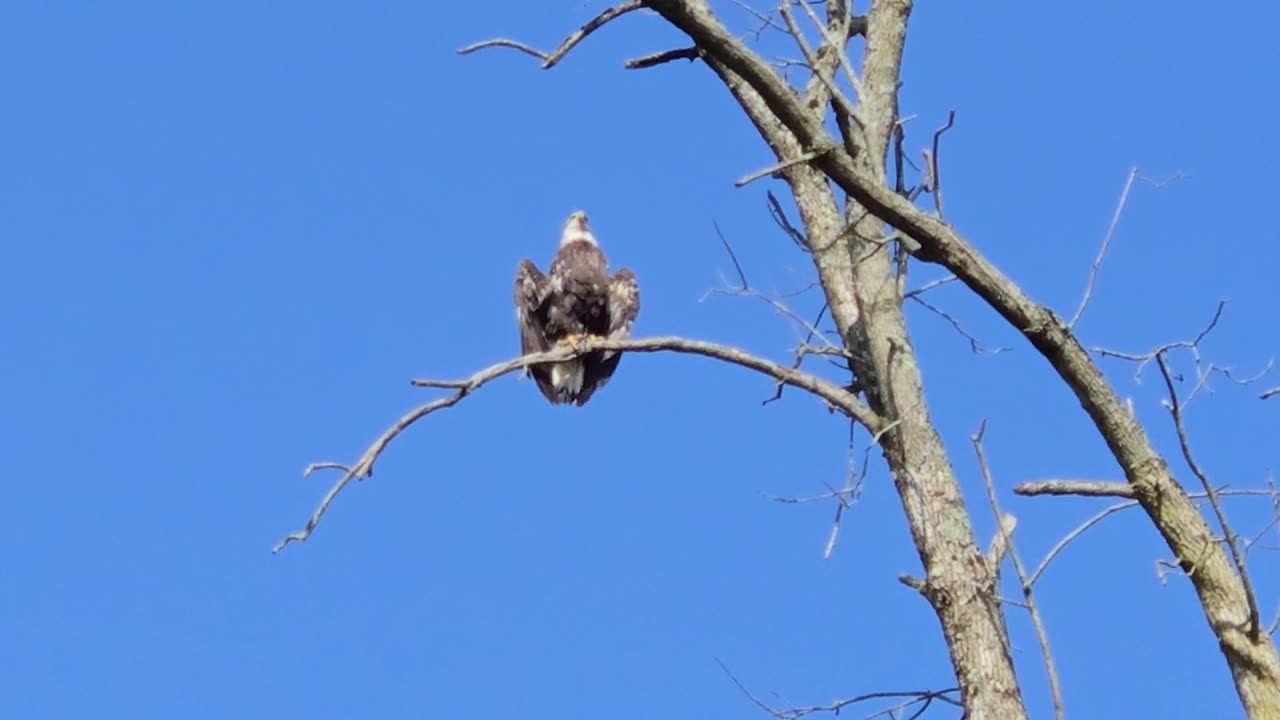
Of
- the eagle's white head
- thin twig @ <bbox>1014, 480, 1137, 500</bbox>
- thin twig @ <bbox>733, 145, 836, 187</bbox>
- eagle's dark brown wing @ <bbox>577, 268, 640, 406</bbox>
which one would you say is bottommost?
thin twig @ <bbox>1014, 480, 1137, 500</bbox>

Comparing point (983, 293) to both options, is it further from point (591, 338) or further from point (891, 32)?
point (591, 338)

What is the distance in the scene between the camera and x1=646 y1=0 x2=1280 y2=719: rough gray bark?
4148 mm

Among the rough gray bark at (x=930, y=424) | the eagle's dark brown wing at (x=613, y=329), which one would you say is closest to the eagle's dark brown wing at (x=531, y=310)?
the eagle's dark brown wing at (x=613, y=329)

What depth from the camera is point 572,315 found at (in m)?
8.56

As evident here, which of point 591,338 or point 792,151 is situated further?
point 591,338

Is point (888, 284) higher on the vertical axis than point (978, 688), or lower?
higher

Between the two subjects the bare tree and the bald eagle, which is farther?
the bald eagle

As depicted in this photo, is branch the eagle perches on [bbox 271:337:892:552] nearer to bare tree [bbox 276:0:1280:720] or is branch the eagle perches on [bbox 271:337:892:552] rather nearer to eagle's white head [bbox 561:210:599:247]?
bare tree [bbox 276:0:1280:720]

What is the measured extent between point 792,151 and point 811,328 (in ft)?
3.05

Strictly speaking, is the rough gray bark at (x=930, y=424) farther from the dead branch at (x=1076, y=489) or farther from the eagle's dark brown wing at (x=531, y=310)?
the eagle's dark brown wing at (x=531, y=310)

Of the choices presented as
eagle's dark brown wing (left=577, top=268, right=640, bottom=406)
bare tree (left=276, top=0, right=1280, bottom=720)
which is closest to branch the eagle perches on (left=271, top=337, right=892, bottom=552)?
bare tree (left=276, top=0, right=1280, bottom=720)

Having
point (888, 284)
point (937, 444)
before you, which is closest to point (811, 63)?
point (888, 284)

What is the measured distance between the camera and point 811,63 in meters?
5.08

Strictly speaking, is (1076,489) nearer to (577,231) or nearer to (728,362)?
(728,362)
